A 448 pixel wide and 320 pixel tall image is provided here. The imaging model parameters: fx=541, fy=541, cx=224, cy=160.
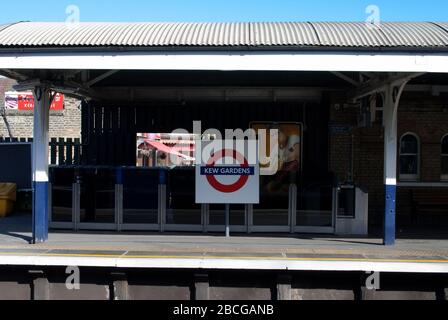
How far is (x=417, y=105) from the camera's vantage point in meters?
12.5

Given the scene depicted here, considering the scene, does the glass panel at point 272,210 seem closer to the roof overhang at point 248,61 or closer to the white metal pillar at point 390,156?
the white metal pillar at point 390,156

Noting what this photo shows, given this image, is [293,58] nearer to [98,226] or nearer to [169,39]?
[169,39]

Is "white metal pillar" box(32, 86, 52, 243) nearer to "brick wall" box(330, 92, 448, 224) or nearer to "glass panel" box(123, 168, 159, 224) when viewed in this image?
"glass panel" box(123, 168, 159, 224)

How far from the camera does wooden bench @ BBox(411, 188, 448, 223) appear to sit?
39.9 ft

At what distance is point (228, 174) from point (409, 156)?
504 centimetres

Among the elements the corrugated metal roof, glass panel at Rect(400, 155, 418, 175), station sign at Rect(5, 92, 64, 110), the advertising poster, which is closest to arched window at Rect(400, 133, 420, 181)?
glass panel at Rect(400, 155, 418, 175)

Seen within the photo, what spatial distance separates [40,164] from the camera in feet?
29.9

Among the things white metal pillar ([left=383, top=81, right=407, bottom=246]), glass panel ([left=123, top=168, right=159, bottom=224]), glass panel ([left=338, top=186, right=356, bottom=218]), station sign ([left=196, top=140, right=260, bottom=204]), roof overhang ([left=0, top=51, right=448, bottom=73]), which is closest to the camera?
roof overhang ([left=0, top=51, right=448, bottom=73])

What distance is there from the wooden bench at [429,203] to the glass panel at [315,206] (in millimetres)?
2908

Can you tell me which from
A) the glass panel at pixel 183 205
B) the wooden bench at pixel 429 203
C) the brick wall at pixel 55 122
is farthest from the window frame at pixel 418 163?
the brick wall at pixel 55 122

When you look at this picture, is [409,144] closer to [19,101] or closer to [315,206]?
[315,206]

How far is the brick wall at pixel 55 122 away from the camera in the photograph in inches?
806

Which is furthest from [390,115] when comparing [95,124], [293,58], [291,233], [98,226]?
[95,124]

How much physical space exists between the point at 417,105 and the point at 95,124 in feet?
25.4
